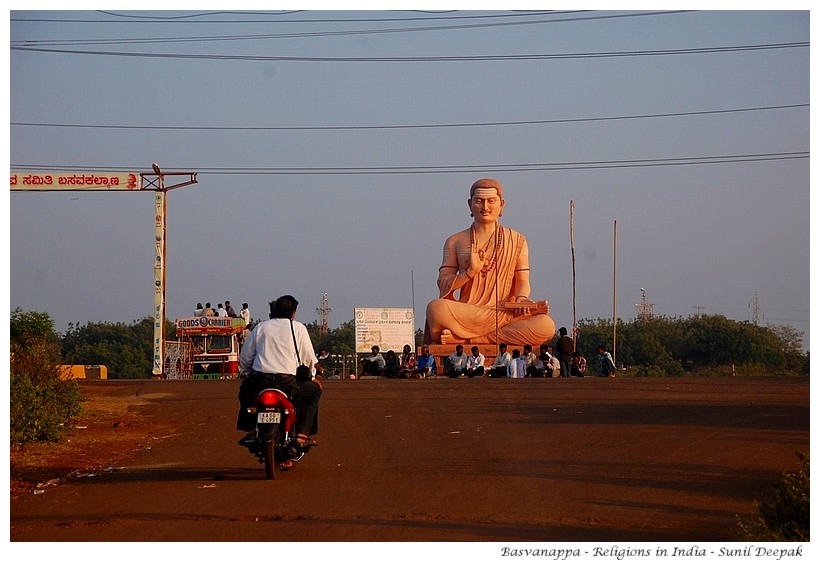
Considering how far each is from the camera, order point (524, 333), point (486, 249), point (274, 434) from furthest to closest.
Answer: point (486, 249) < point (524, 333) < point (274, 434)

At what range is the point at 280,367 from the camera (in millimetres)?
8586

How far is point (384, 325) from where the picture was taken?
29.4 meters

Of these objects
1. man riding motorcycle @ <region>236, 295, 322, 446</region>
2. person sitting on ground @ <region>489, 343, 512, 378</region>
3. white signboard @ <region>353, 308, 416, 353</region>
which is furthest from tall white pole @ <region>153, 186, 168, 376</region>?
man riding motorcycle @ <region>236, 295, 322, 446</region>

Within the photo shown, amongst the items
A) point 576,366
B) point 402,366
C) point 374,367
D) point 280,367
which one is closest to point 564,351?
point 576,366

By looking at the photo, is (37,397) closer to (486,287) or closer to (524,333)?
(524,333)

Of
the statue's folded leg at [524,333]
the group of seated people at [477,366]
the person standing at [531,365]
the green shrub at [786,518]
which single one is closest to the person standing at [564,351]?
the group of seated people at [477,366]

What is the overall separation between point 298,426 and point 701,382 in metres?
10.7

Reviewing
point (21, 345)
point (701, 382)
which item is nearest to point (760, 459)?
point (701, 382)

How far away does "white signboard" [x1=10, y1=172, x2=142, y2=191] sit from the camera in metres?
26.5

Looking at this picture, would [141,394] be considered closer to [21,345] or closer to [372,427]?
[21,345]

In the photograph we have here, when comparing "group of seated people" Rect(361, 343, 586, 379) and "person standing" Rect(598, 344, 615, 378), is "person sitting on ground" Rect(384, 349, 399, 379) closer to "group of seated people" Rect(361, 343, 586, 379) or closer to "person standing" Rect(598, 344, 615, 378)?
"group of seated people" Rect(361, 343, 586, 379)

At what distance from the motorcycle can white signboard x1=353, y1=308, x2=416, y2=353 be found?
67.4 ft

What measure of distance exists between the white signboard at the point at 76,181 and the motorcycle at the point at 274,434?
1975 cm

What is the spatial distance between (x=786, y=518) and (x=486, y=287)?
24.4m
